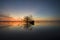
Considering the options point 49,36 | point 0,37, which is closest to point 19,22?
point 0,37

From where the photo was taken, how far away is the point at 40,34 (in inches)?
99.0

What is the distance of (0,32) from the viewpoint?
246 centimetres

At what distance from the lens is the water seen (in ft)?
8.07

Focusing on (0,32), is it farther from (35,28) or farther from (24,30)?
(35,28)

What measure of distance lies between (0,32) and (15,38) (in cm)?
44

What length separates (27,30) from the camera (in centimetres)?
249

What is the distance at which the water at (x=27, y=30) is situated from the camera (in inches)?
96.8

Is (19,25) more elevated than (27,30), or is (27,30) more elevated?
(19,25)

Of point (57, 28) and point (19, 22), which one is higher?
point (19, 22)

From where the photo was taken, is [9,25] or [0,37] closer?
[0,37]

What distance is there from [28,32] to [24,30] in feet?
0.41

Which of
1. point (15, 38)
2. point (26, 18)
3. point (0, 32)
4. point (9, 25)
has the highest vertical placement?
point (26, 18)

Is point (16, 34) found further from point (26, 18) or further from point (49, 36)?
point (49, 36)

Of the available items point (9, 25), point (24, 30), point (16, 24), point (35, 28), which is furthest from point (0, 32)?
point (35, 28)
